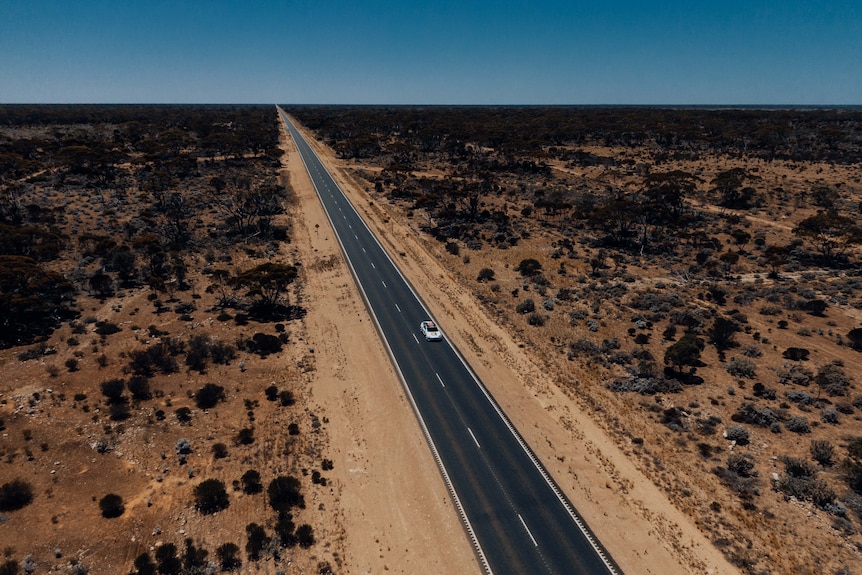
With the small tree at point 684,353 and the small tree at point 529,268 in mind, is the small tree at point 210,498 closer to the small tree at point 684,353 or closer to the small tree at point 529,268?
the small tree at point 684,353

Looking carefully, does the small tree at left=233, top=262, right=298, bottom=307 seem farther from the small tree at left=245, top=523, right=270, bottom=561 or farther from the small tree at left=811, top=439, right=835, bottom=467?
the small tree at left=811, top=439, right=835, bottom=467

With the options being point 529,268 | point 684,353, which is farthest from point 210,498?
point 529,268

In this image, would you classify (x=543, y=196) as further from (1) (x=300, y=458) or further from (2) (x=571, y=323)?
(1) (x=300, y=458)

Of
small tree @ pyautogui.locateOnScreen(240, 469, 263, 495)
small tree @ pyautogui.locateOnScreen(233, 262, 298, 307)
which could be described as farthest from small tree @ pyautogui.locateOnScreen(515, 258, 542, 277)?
small tree @ pyautogui.locateOnScreen(240, 469, 263, 495)

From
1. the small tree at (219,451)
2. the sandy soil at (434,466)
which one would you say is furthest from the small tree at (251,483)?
the sandy soil at (434,466)

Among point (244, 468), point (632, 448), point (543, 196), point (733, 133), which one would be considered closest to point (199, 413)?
point (244, 468)
